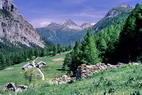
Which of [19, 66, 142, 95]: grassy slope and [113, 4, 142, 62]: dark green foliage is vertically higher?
[113, 4, 142, 62]: dark green foliage

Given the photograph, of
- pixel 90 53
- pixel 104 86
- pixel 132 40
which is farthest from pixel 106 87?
pixel 132 40

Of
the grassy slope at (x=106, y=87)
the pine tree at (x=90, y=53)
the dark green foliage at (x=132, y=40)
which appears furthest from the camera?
the pine tree at (x=90, y=53)

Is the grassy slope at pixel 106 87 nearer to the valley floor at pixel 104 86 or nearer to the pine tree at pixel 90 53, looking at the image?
the valley floor at pixel 104 86

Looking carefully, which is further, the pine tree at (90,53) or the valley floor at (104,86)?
the pine tree at (90,53)

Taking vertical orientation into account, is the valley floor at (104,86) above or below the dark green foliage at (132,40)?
below

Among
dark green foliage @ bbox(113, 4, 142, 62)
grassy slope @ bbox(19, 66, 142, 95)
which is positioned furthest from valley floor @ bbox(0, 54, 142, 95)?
dark green foliage @ bbox(113, 4, 142, 62)

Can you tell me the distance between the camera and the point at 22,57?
637 feet

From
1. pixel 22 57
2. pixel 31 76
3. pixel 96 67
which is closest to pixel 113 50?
pixel 31 76

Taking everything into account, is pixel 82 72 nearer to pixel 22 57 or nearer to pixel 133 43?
pixel 133 43

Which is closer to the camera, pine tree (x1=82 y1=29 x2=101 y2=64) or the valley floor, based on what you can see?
the valley floor

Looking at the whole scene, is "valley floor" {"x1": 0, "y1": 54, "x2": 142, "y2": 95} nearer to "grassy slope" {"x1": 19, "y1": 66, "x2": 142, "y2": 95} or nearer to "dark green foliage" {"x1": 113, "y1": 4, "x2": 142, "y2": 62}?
"grassy slope" {"x1": 19, "y1": 66, "x2": 142, "y2": 95}

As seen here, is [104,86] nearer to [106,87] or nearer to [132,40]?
[106,87]

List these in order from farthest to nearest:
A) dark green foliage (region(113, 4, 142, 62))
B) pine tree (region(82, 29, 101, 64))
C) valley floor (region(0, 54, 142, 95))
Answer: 1. pine tree (region(82, 29, 101, 64))
2. dark green foliage (region(113, 4, 142, 62))
3. valley floor (region(0, 54, 142, 95))

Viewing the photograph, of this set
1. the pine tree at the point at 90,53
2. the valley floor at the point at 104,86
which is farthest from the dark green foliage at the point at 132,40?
the valley floor at the point at 104,86
